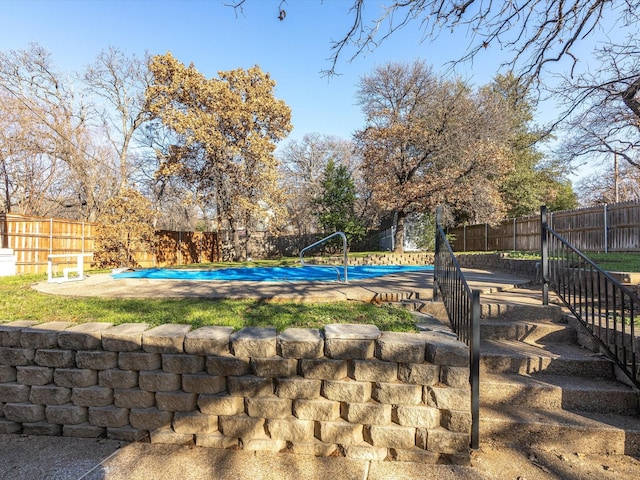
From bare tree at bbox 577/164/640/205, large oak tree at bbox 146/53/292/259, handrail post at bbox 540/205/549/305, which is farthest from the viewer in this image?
bare tree at bbox 577/164/640/205

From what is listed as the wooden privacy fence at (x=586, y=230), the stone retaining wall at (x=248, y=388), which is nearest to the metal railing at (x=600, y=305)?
the stone retaining wall at (x=248, y=388)

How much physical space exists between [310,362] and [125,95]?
59.7 ft

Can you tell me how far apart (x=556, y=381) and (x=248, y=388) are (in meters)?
2.29

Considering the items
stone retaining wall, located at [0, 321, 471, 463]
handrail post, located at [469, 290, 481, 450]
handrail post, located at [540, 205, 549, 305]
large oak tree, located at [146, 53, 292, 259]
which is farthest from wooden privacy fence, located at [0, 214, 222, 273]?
handrail post, located at [540, 205, 549, 305]

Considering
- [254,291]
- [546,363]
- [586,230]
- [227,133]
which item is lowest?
[546,363]

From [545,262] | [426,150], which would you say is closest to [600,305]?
[545,262]

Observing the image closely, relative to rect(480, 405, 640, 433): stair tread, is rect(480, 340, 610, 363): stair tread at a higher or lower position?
higher

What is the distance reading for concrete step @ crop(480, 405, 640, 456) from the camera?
6.69 ft

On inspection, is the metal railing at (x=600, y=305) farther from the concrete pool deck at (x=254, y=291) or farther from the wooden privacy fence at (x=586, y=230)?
the wooden privacy fence at (x=586, y=230)

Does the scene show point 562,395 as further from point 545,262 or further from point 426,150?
point 426,150

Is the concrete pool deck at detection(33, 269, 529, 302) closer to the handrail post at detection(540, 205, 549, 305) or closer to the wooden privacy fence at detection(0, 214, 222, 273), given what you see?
the handrail post at detection(540, 205, 549, 305)

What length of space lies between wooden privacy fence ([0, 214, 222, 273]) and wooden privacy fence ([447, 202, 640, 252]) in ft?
46.6

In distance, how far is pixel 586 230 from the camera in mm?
10555

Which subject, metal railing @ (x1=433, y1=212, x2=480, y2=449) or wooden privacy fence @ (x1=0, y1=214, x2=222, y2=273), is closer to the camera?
metal railing @ (x1=433, y1=212, x2=480, y2=449)
